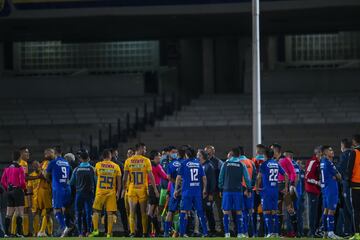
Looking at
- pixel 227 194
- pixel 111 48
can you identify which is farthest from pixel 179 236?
pixel 111 48

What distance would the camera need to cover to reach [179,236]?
26.3m

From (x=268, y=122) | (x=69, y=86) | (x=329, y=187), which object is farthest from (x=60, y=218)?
(x=69, y=86)

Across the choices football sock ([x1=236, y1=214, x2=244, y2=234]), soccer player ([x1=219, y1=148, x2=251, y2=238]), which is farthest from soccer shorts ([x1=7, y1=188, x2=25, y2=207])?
football sock ([x1=236, y1=214, x2=244, y2=234])

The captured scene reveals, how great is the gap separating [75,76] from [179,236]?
2106cm

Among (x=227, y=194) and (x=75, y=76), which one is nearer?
(x=227, y=194)

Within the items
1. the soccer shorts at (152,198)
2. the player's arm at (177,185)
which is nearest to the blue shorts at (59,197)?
the soccer shorts at (152,198)

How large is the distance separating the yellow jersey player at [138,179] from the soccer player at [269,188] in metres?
2.46

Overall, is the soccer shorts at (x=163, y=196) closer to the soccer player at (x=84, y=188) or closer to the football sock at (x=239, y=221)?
the soccer player at (x=84, y=188)

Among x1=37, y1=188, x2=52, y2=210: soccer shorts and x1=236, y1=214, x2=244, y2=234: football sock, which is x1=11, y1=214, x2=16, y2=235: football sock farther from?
x1=236, y1=214, x2=244, y2=234: football sock

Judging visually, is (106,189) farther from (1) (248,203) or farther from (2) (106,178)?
(1) (248,203)

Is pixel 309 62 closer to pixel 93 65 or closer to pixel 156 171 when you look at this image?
pixel 93 65

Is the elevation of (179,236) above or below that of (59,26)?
below

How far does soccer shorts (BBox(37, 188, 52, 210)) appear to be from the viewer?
28203 mm

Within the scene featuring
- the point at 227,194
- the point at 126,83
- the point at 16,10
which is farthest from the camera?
the point at 126,83
